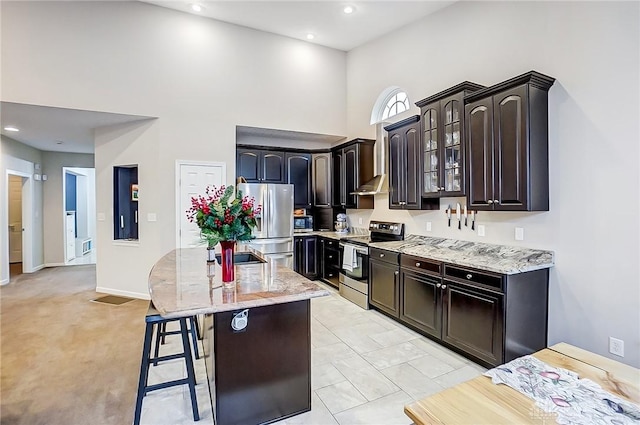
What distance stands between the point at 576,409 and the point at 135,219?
6099 millimetres

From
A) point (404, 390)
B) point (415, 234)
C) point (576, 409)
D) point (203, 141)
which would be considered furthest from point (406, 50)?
point (576, 409)

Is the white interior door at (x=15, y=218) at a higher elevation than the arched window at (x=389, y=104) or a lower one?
lower

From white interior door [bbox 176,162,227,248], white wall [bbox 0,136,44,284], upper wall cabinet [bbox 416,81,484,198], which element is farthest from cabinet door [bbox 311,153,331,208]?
white wall [bbox 0,136,44,284]

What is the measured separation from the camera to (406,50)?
4770 millimetres

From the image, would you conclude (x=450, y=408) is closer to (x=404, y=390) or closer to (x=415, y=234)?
(x=404, y=390)

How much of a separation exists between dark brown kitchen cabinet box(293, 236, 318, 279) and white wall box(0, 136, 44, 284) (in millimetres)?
5142

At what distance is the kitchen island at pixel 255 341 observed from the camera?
6.37ft

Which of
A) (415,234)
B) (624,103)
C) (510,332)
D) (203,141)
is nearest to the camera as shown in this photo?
(624,103)

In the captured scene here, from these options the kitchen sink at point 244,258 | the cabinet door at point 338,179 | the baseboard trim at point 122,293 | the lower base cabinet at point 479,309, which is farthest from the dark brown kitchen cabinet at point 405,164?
the baseboard trim at point 122,293

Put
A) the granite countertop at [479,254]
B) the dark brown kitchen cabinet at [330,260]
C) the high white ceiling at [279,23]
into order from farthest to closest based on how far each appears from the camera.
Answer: the dark brown kitchen cabinet at [330,260] → the high white ceiling at [279,23] → the granite countertop at [479,254]

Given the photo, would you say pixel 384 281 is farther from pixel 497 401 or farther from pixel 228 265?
pixel 497 401

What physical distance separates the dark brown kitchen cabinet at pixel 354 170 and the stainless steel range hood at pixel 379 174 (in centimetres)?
11

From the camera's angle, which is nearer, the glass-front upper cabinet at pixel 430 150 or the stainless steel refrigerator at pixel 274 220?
the glass-front upper cabinet at pixel 430 150

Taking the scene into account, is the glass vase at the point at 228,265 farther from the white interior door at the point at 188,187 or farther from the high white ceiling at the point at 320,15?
the high white ceiling at the point at 320,15
